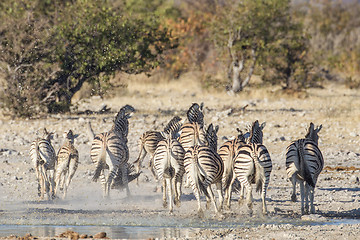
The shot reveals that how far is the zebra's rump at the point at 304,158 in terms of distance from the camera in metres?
8.71

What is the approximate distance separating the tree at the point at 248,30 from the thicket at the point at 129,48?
0.12 feet

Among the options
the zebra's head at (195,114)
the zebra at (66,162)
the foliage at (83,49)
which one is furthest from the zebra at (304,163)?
the foliage at (83,49)

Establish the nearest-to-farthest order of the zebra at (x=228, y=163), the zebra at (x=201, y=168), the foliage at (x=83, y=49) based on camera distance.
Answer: the zebra at (x=201, y=168) < the zebra at (x=228, y=163) < the foliage at (x=83, y=49)

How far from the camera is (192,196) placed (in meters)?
10.4

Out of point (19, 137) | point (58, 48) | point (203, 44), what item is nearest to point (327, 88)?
point (203, 44)

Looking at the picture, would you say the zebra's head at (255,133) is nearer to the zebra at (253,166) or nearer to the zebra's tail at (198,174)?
the zebra at (253,166)

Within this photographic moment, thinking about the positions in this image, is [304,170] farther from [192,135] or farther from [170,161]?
[192,135]

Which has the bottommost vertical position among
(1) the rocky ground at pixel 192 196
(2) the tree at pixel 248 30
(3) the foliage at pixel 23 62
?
(1) the rocky ground at pixel 192 196

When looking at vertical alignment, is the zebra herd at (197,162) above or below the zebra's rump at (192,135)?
below

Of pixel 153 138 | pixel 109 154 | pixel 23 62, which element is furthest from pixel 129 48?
pixel 109 154

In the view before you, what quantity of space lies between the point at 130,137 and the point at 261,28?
10299 mm

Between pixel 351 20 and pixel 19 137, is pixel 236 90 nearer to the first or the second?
pixel 19 137

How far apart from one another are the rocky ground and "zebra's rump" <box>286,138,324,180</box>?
2.00ft

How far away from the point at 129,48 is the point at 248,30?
643 cm
